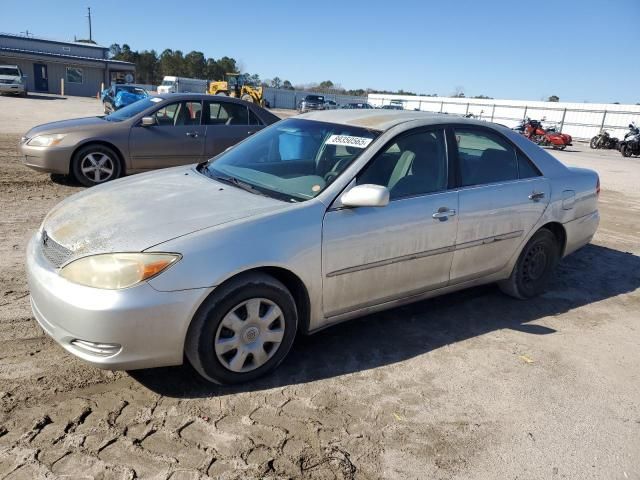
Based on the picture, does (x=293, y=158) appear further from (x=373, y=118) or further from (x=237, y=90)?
(x=237, y=90)

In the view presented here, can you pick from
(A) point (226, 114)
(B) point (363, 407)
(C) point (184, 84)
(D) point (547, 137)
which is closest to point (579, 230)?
(B) point (363, 407)

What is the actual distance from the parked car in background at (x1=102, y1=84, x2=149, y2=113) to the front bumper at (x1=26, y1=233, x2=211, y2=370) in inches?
990

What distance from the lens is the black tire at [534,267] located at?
4641 mm

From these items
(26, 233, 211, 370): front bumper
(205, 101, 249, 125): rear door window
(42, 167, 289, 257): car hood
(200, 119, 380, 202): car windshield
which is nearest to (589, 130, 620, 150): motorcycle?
(205, 101, 249, 125): rear door window

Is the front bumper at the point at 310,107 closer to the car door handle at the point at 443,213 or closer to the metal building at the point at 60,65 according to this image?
the metal building at the point at 60,65

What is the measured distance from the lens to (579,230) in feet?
16.5

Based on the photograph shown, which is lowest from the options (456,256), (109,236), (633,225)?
(633,225)

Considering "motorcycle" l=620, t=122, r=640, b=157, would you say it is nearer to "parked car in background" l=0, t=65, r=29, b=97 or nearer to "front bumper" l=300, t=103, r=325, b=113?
"front bumper" l=300, t=103, r=325, b=113

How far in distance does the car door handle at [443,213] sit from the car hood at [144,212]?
3.85ft

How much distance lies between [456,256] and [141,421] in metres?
2.47

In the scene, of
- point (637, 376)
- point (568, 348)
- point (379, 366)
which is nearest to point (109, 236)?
point (379, 366)

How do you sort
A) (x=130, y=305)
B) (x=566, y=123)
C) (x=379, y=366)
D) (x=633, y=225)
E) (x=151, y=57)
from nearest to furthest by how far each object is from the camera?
(x=130, y=305) → (x=379, y=366) → (x=633, y=225) → (x=566, y=123) → (x=151, y=57)

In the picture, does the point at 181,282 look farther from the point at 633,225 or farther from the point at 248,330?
the point at 633,225

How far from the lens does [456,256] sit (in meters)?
3.96
